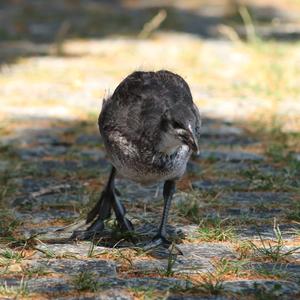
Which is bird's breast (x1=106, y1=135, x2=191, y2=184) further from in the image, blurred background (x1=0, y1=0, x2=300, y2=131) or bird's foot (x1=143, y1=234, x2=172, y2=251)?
blurred background (x1=0, y1=0, x2=300, y2=131)

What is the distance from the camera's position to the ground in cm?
358

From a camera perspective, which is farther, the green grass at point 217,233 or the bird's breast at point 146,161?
the green grass at point 217,233

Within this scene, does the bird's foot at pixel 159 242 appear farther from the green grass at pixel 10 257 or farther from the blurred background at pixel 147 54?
the blurred background at pixel 147 54

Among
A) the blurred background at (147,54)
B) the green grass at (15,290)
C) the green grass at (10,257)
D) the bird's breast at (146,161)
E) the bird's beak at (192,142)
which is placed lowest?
the blurred background at (147,54)

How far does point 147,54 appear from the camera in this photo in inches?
397

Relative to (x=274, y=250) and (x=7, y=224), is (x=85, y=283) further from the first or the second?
(x=7, y=224)

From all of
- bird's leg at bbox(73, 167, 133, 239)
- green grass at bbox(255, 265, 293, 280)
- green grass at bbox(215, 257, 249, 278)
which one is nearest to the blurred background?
bird's leg at bbox(73, 167, 133, 239)

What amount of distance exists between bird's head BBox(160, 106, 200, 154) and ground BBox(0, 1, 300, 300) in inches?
19.1

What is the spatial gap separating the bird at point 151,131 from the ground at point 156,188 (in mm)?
283

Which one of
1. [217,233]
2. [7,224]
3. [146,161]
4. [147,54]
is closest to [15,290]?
[146,161]

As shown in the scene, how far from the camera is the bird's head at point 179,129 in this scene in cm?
365

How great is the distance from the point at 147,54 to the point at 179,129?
254 inches

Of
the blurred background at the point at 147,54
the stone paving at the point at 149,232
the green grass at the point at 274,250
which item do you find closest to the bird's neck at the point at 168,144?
the stone paving at the point at 149,232

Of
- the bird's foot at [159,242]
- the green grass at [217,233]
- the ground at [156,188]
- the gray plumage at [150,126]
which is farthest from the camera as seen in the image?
the green grass at [217,233]
